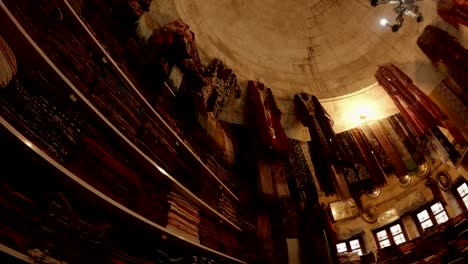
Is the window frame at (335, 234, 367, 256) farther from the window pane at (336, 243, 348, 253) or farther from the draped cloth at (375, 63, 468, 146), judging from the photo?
the draped cloth at (375, 63, 468, 146)

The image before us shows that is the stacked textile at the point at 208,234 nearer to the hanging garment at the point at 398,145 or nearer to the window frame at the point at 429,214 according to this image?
the hanging garment at the point at 398,145

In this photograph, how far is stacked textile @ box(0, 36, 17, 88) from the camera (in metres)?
1.84

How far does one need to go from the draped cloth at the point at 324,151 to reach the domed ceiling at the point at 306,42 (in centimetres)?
133

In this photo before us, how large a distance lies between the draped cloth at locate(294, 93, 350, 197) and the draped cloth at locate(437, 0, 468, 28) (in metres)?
3.41

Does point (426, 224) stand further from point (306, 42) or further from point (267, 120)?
point (306, 42)

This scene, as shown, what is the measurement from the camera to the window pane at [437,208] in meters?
7.61

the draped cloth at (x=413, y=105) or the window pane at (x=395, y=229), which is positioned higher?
the draped cloth at (x=413, y=105)

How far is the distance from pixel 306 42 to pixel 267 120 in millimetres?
3978

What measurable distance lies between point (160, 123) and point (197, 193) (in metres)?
1.16

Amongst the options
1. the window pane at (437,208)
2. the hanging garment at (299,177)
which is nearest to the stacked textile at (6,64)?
the hanging garment at (299,177)

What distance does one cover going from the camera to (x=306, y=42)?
9.18m

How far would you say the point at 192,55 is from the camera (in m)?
4.90

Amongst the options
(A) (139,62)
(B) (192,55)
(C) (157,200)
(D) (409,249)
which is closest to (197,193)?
(C) (157,200)

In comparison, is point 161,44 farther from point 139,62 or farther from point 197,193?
point 197,193
